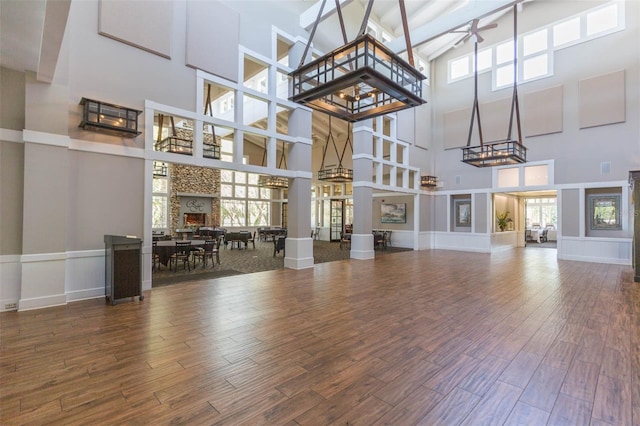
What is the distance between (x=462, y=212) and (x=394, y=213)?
8.61ft

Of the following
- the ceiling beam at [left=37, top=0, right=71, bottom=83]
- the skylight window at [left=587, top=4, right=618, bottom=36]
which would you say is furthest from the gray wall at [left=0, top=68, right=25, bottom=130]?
the skylight window at [left=587, top=4, right=618, bottom=36]

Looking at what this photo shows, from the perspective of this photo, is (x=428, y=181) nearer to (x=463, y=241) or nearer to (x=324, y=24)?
(x=463, y=241)

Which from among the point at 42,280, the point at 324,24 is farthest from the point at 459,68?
the point at 42,280

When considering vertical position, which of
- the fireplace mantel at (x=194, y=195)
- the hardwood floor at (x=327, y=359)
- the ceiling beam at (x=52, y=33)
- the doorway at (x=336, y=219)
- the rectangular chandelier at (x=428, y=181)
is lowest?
the hardwood floor at (x=327, y=359)

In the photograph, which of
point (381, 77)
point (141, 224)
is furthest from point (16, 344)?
point (381, 77)

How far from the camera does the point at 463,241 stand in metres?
11.6

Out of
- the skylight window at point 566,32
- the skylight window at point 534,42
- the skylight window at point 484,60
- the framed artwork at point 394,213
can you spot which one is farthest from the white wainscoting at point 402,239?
the skylight window at point 566,32

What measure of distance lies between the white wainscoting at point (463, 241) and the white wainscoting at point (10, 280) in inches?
476

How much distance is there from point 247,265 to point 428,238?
7.72m

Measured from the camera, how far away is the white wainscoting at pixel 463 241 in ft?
36.0

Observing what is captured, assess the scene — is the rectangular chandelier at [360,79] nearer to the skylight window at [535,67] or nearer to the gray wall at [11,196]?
the gray wall at [11,196]

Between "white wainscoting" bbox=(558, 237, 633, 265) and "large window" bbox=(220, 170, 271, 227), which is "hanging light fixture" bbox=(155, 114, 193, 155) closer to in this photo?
"large window" bbox=(220, 170, 271, 227)

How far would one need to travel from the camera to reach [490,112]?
10.8 metres

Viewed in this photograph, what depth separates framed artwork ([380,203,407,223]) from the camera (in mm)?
12359
